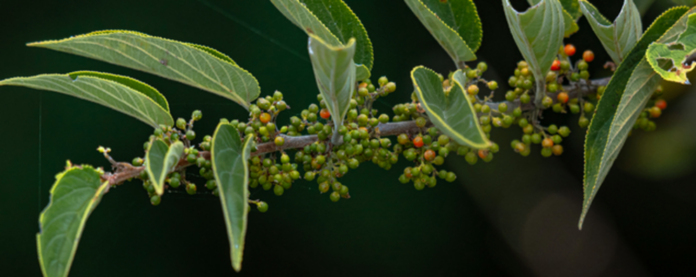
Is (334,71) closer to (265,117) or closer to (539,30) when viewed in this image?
(265,117)

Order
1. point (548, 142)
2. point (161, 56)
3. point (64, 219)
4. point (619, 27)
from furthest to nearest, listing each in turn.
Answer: point (548, 142) < point (619, 27) < point (161, 56) < point (64, 219)

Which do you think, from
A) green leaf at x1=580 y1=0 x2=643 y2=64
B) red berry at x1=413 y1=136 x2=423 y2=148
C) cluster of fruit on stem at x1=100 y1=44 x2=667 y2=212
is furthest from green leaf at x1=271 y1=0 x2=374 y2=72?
green leaf at x1=580 y1=0 x2=643 y2=64

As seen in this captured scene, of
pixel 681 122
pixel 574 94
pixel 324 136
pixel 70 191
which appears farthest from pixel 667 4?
pixel 70 191

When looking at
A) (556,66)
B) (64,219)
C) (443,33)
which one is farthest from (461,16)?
(64,219)

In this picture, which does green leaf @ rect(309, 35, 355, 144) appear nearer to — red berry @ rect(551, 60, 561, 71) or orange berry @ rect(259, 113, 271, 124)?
orange berry @ rect(259, 113, 271, 124)

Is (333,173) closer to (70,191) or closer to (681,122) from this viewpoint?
(70,191)

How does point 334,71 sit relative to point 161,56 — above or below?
below
